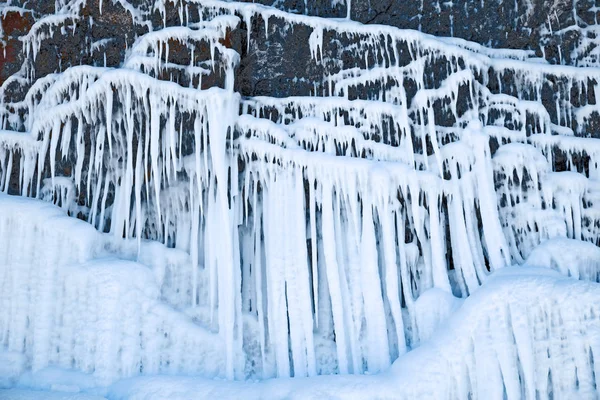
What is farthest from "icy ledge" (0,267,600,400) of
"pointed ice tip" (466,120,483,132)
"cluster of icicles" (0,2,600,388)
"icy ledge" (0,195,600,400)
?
"pointed ice tip" (466,120,483,132)

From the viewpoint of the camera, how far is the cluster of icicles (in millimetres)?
11250

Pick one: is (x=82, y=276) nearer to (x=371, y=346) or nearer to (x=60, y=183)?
(x=60, y=183)

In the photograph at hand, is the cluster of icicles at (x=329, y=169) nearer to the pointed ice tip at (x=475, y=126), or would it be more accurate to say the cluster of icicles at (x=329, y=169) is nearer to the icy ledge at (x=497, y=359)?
the pointed ice tip at (x=475, y=126)

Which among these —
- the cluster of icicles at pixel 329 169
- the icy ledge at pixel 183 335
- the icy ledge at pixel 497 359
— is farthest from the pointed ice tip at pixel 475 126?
the icy ledge at pixel 497 359

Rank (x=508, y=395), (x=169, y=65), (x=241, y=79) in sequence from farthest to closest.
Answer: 1. (x=241, y=79)
2. (x=169, y=65)
3. (x=508, y=395)

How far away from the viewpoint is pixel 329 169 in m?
11.5

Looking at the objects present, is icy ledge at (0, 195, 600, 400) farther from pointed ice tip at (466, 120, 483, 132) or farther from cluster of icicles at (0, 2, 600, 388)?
pointed ice tip at (466, 120, 483, 132)

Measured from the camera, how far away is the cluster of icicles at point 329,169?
11.2 metres

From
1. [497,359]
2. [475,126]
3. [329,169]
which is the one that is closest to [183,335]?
[329,169]

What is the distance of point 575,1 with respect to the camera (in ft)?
40.0

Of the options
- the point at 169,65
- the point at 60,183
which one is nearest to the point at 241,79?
the point at 169,65

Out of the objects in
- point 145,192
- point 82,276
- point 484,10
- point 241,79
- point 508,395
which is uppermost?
point 484,10

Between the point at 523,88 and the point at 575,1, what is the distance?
2.26 metres

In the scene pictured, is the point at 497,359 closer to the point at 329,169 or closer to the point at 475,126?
the point at 329,169
